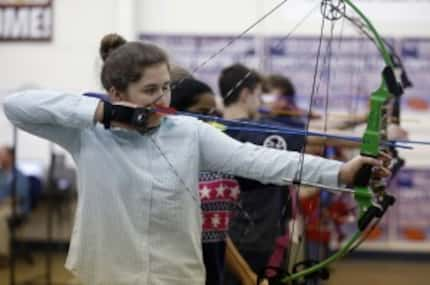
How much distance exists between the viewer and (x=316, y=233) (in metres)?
2.76

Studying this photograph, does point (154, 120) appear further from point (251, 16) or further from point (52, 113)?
point (251, 16)

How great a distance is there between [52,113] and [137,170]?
186 millimetres

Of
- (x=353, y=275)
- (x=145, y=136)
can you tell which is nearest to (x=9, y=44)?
(x=353, y=275)

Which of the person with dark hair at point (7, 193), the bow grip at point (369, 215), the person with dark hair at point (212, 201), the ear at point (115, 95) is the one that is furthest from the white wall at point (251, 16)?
the bow grip at point (369, 215)

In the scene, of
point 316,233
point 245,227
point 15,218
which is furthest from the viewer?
point 15,218

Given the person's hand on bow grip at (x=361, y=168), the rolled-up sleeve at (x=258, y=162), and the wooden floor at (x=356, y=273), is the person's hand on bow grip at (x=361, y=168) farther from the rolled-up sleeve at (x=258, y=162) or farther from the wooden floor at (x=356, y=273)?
the wooden floor at (x=356, y=273)

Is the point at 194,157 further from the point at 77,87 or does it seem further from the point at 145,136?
the point at 77,87

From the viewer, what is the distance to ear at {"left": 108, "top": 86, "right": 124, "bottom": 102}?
146 cm

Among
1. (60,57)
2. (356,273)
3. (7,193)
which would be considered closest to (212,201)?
(356,273)

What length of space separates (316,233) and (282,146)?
0.95 metres

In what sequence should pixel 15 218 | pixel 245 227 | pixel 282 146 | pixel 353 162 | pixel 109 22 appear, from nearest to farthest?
pixel 353 162
pixel 282 146
pixel 245 227
pixel 15 218
pixel 109 22

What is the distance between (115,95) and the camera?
147 centimetres

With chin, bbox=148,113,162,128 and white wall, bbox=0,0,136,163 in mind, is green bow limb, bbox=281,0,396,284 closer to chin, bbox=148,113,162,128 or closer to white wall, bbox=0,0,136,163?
chin, bbox=148,113,162,128

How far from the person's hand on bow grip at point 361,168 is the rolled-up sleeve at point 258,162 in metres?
0.01
